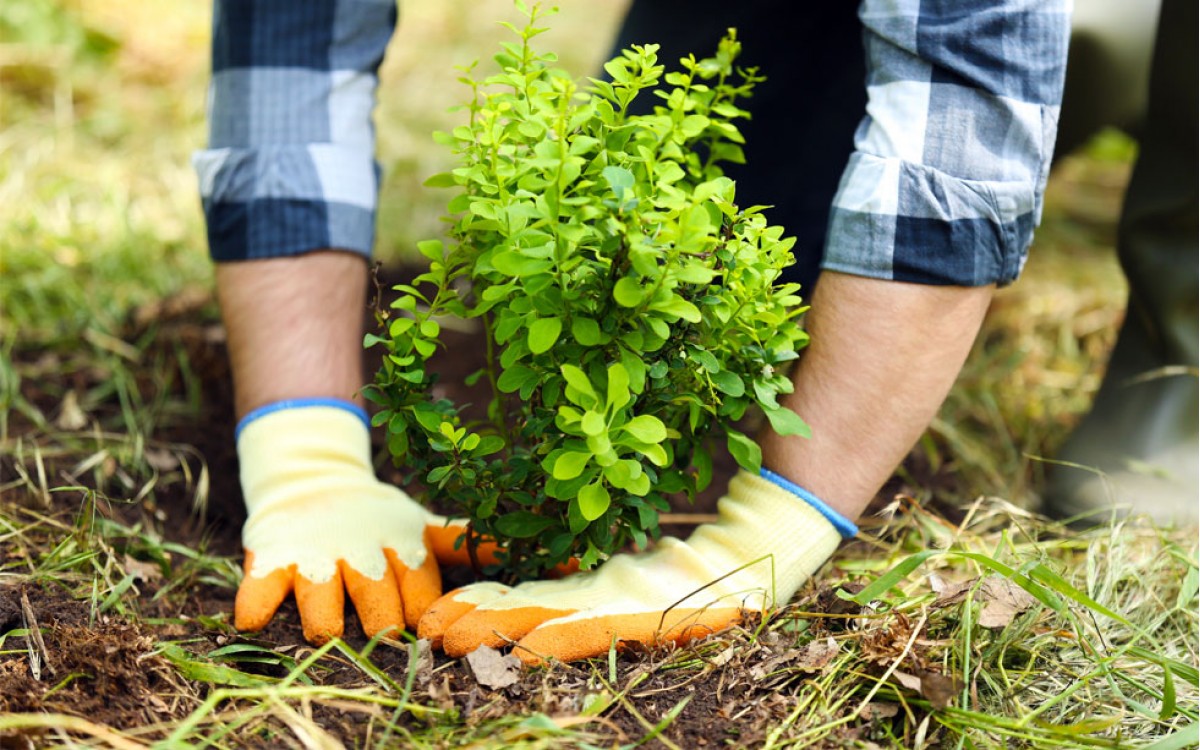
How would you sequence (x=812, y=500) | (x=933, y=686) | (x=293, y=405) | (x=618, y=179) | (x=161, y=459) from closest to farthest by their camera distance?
(x=618, y=179)
(x=933, y=686)
(x=812, y=500)
(x=293, y=405)
(x=161, y=459)

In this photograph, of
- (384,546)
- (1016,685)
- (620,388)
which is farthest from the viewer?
(384,546)

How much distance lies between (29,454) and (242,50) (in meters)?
0.76

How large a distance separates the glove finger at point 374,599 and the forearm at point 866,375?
1.77 feet

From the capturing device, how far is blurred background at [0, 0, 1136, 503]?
1.98 metres

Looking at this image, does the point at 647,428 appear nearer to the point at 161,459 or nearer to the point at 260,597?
the point at 260,597

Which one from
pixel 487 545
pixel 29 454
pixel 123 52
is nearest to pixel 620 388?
pixel 487 545

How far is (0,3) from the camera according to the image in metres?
3.49

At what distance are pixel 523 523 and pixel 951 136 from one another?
2.40ft

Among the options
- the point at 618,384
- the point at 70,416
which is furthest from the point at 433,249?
the point at 70,416

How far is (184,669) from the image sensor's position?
3.73 feet

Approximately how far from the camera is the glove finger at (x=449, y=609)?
1.24 meters

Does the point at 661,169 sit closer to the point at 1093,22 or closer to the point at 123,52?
the point at 1093,22

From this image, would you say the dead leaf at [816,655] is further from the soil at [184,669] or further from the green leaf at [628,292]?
the green leaf at [628,292]

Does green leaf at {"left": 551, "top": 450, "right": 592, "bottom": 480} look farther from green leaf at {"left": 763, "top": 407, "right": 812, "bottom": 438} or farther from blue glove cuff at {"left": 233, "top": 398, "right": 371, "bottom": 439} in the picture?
blue glove cuff at {"left": 233, "top": 398, "right": 371, "bottom": 439}
